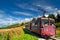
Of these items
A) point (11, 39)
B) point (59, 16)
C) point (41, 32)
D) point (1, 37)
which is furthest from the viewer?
point (59, 16)

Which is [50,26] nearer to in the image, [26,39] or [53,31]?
Answer: [53,31]

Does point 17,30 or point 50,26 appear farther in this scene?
point 50,26

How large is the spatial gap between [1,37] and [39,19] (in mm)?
18947

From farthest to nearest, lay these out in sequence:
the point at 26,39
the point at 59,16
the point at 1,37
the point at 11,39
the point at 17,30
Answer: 1. the point at 59,16
2. the point at 26,39
3. the point at 17,30
4. the point at 11,39
5. the point at 1,37

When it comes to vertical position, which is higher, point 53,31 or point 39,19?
point 39,19

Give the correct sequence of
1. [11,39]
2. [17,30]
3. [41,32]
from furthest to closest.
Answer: [41,32], [17,30], [11,39]

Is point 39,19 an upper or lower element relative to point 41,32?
upper

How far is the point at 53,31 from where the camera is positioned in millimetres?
27984

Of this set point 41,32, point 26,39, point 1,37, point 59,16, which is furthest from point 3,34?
point 59,16

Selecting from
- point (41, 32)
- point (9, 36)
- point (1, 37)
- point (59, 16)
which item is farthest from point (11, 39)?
point (59, 16)

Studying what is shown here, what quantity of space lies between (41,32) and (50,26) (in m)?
1.80

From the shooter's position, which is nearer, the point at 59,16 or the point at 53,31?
the point at 53,31

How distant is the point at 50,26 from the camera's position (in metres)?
27.5

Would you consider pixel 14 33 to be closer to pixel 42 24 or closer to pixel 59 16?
pixel 42 24
